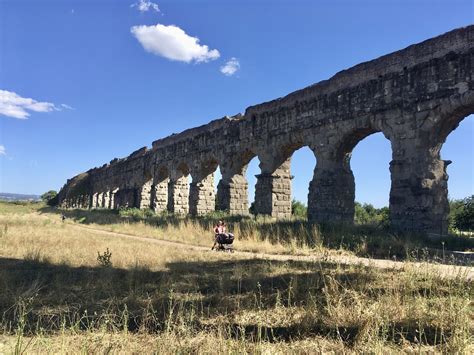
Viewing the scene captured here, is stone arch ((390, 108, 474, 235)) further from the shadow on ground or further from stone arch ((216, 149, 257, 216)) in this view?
stone arch ((216, 149, 257, 216))

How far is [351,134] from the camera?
12352 millimetres

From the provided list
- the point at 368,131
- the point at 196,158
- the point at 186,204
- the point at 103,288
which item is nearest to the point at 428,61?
the point at 368,131

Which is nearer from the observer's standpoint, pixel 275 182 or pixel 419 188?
pixel 419 188

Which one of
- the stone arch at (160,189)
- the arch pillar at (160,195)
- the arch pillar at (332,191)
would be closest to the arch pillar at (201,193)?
the stone arch at (160,189)

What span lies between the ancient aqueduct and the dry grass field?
18.7 ft

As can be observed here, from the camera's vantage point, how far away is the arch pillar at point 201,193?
1992 centimetres

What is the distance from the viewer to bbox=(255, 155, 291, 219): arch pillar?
15.0 m

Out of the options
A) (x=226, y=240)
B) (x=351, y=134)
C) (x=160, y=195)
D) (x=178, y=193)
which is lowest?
(x=226, y=240)

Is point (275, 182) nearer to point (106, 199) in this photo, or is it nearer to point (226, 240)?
point (226, 240)

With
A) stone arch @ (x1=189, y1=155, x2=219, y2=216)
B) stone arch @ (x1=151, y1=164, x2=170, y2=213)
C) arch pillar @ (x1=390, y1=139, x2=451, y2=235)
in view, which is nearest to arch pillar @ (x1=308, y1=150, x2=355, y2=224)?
arch pillar @ (x1=390, y1=139, x2=451, y2=235)

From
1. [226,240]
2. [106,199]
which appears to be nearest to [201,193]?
[226,240]

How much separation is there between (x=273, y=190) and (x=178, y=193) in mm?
9566

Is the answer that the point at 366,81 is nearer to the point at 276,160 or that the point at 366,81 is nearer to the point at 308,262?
the point at 276,160

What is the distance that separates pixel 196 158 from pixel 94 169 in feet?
84.5
